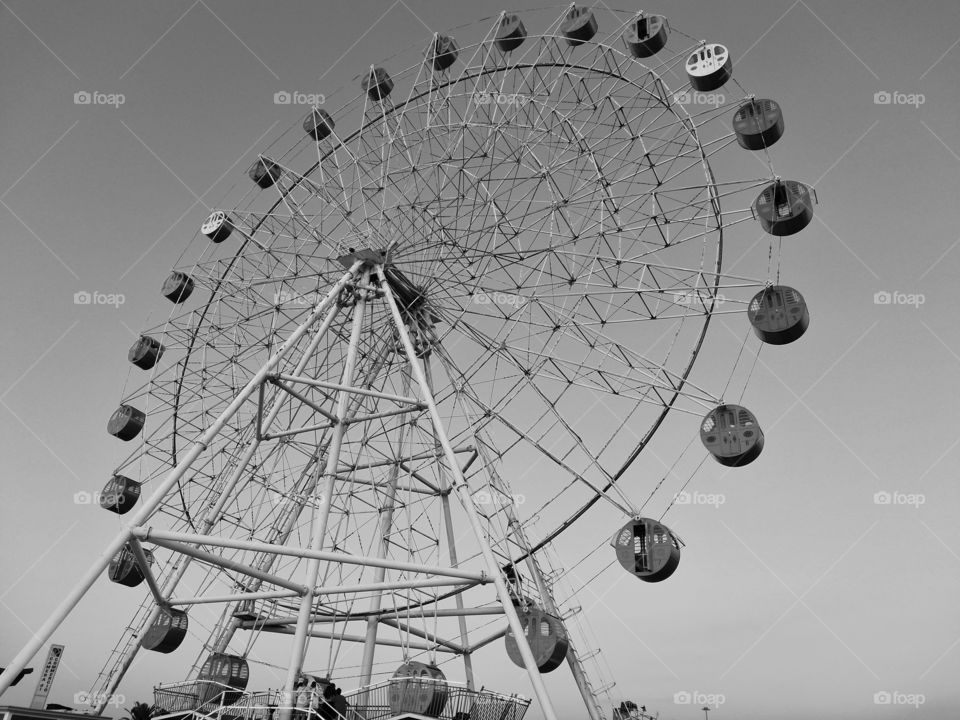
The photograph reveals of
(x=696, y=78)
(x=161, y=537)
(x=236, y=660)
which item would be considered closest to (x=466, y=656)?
(x=236, y=660)

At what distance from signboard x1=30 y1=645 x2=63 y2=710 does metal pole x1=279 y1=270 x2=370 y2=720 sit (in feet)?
88.5

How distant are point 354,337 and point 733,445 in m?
8.50

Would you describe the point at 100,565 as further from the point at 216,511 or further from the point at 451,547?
the point at 451,547

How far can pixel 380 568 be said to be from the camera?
16.8 m

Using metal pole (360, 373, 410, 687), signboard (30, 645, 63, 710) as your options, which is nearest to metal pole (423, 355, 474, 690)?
metal pole (360, 373, 410, 687)

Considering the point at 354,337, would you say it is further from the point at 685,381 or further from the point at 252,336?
the point at 685,381

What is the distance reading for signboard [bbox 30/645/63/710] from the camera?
112 ft

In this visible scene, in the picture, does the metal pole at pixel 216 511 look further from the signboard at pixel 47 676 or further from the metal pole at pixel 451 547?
the signboard at pixel 47 676

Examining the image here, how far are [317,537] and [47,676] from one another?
30008mm

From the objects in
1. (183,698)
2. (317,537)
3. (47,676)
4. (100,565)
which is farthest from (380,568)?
(47,676)

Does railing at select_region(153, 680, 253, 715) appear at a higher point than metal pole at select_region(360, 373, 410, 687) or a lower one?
lower

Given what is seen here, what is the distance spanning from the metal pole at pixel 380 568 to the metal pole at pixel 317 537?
3.08 meters

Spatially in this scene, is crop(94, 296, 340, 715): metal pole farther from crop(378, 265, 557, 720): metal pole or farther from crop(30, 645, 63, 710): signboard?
crop(30, 645, 63, 710): signboard

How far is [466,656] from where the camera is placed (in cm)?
1869
